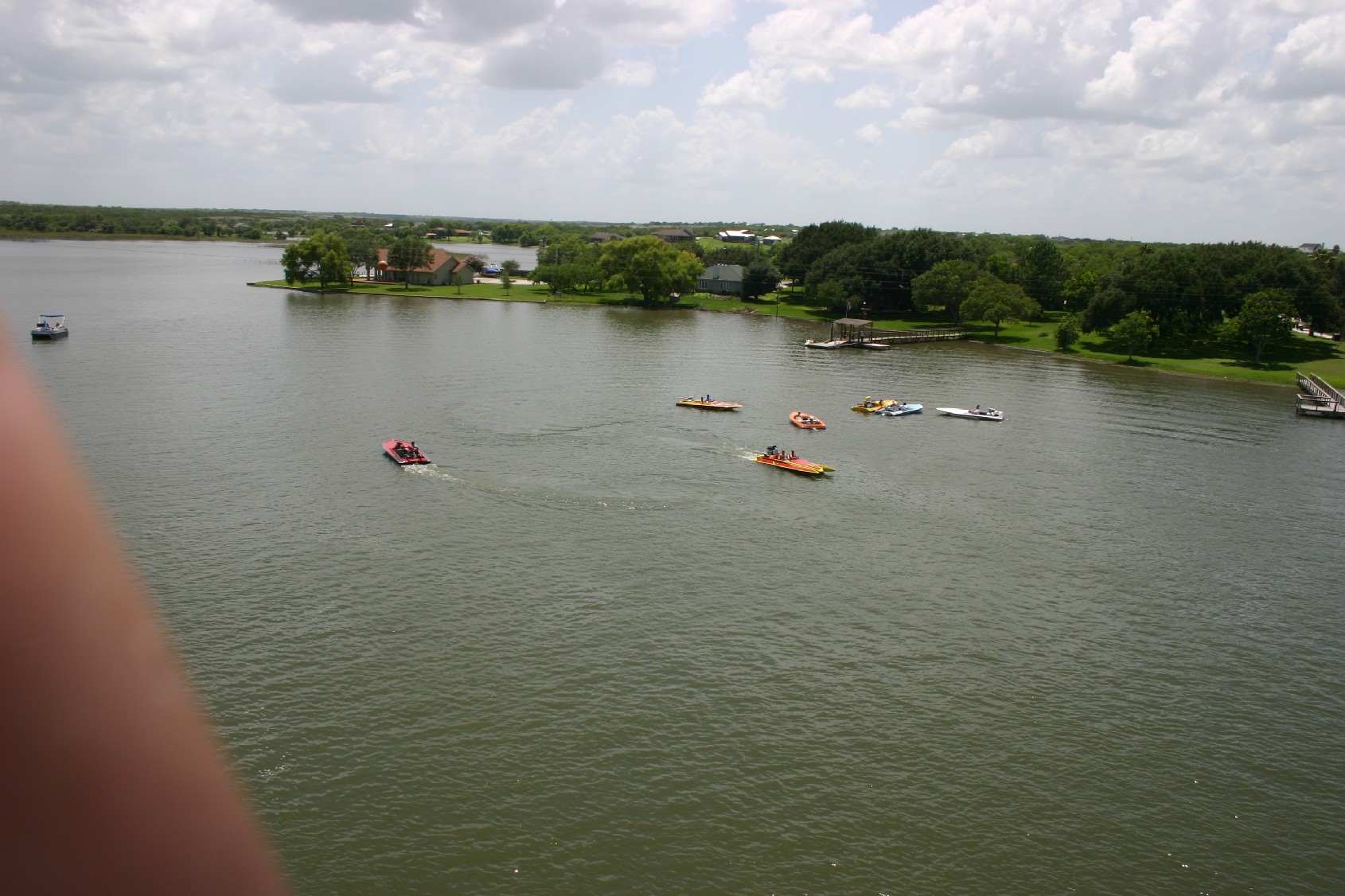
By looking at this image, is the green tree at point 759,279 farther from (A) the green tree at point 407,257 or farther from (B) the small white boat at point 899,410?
(B) the small white boat at point 899,410

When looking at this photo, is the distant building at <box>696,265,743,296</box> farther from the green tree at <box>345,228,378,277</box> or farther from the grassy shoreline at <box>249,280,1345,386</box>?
the green tree at <box>345,228,378,277</box>

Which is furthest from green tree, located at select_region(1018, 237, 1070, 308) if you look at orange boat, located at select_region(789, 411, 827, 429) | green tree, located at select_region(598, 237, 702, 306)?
orange boat, located at select_region(789, 411, 827, 429)

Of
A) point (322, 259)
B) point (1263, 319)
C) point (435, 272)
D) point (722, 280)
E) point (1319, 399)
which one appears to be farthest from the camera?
point (435, 272)

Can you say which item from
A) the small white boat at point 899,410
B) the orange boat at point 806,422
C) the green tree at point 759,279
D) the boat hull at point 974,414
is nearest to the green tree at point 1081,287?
the green tree at point 759,279

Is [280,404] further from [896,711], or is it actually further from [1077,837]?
[1077,837]

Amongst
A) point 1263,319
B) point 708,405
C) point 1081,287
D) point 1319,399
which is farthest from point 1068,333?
point 708,405

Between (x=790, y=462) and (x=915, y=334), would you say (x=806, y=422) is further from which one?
(x=915, y=334)
